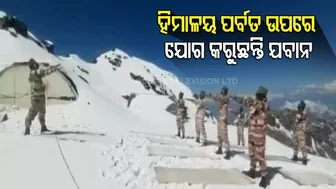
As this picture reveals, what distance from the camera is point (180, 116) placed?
612 centimetres

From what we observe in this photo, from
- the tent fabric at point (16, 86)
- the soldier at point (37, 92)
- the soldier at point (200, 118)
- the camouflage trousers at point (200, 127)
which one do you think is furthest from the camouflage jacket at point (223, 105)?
the tent fabric at point (16, 86)

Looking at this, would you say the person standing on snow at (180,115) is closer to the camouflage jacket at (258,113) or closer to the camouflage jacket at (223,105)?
the camouflage jacket at (223,105)

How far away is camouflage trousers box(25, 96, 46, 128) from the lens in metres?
4.98

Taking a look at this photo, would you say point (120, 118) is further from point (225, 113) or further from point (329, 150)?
point (329, 150)

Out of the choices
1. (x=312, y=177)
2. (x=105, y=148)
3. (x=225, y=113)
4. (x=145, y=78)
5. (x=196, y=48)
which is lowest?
(x=312, y=177)

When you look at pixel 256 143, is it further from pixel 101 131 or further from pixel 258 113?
pixel 101 131

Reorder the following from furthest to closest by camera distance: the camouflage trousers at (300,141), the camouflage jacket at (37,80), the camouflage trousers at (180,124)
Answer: the camouflage trousers at (180,124) < the camouflage trousers at (300,141) < the camouflage jacket at (37,80)

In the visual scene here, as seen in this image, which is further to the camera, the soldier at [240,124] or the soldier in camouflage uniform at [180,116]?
the soldier at [240,124]

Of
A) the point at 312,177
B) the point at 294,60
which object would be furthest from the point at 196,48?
the point at 312,177

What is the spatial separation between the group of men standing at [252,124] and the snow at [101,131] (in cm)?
14

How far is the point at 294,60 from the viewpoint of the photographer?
5.49 m

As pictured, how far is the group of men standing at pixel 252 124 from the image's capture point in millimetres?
4234

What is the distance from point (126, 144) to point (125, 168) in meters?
0.90

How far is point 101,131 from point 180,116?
1159mm
